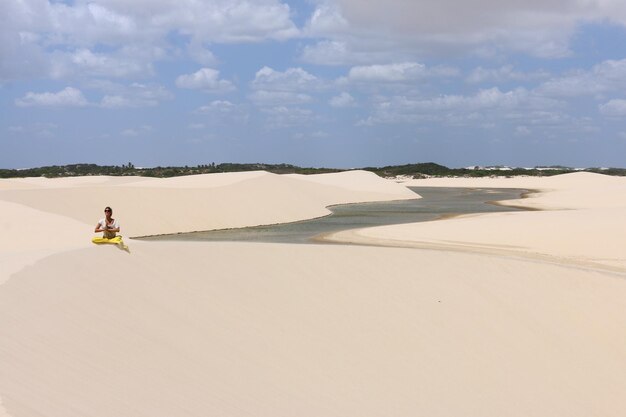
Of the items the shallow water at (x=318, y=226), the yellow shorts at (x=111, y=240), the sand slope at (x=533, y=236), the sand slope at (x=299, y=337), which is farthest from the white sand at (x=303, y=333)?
the shallow water at (x=318, y=226)

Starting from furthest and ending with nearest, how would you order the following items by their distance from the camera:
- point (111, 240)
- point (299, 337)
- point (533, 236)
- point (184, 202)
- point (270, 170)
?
point (270, 170), point (184, 202), point (533, 236), point (111, 240), point (299, 337)

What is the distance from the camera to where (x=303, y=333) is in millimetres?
11297

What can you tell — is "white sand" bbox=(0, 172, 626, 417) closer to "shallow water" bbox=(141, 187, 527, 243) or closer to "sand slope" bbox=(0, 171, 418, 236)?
"shallow water" bbox=(141, 187, 527, 243)

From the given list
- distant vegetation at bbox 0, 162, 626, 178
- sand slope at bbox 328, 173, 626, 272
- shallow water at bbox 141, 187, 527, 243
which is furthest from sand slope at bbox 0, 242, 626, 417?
distant vegetation at bbox 0, 162, 626, 178

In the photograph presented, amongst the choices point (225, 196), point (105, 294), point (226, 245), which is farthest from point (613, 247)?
point (225, 196)

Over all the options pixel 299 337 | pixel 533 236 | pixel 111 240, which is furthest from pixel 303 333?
pixel 533 236

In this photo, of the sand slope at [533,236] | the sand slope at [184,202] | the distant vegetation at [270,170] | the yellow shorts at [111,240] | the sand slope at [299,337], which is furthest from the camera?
the distant vegetation at [270,170]

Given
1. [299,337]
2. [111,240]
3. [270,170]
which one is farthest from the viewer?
[270,170]

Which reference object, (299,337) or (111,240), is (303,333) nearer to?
(299,337)

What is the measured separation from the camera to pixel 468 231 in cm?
2875

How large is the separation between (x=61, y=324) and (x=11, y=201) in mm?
24832

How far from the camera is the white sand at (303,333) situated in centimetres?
786

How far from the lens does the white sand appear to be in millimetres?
7863

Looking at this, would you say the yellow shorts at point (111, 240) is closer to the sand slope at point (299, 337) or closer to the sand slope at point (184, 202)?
the sand slope at point (299, 337)
